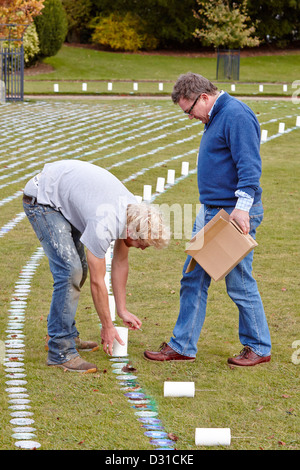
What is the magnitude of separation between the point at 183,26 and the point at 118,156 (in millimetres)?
31856

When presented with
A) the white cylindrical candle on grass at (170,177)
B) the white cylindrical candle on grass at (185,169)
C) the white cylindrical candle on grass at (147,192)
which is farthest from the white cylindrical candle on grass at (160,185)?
the white cylindrical candle on grass at (185,169)

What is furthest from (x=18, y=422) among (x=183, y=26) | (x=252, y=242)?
(x=183, y=26)

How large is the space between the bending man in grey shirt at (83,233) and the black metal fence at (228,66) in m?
29.7

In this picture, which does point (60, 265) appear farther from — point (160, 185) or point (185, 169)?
point (185, 169)

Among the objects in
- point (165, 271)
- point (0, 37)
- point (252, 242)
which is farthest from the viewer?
point (0, 37)

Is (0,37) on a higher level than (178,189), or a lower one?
higher

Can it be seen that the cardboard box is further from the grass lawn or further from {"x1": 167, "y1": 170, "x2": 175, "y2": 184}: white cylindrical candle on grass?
{"x1": 167, "y1": 170, "x2": 175, "y2": 184}: white cylindrical candle on grass

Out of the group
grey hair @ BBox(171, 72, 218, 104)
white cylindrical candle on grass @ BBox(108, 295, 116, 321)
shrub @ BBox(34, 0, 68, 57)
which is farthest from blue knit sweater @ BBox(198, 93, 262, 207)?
shrub @ BBox(34, 0, 68, 57)

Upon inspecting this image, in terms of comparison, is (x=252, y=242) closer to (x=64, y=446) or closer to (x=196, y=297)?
(x=196, y=297)

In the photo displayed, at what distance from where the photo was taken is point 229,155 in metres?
5.38

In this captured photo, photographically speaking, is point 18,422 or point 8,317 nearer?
point 18,422

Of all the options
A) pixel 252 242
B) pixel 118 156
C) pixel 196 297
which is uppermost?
pixel 252 242

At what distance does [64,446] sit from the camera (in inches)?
175

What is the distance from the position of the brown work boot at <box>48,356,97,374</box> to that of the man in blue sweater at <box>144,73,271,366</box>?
0.52 meters
